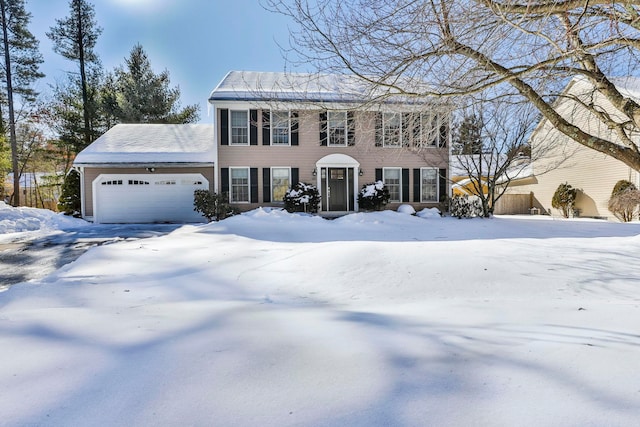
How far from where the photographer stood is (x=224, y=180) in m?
13.9

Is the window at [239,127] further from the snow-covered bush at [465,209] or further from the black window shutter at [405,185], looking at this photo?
the snow-covered bush at [465,209]

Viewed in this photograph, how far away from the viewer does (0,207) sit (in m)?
13.8

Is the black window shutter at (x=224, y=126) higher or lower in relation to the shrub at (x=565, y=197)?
higher

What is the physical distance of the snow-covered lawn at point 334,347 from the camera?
142 cm

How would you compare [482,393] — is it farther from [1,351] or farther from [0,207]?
[0,207]

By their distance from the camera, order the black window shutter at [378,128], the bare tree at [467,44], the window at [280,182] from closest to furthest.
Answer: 1. the bare tree at [467,44]
2. the black window shutter at [378,128]
3. the window at [280,182]

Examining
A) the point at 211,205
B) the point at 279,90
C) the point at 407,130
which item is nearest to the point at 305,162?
the point at 279,90

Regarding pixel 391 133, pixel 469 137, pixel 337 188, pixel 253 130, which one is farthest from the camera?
pixel 337 188

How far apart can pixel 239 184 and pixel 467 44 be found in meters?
10.9

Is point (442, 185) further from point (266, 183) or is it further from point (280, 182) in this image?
point (266, 183)

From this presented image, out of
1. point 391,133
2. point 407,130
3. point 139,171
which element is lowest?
point 139,171

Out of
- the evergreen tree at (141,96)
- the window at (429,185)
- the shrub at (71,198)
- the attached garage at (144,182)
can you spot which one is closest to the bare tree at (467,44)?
the window at (429,185)

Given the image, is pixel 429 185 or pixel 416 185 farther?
pixel 429 185

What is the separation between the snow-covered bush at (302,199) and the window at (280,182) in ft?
1.76
